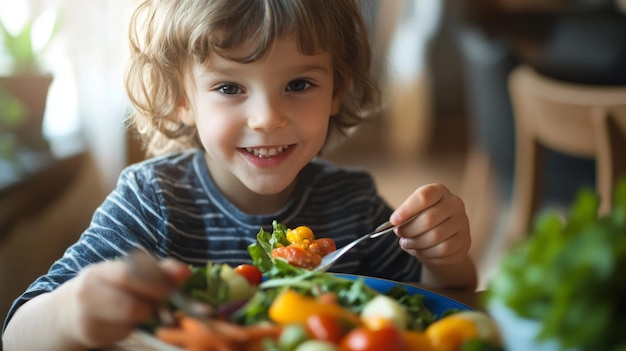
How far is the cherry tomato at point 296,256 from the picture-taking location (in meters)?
0.77

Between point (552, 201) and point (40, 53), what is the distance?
1.93m

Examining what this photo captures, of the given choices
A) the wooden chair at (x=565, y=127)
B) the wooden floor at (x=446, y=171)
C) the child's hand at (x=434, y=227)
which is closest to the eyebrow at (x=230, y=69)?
the child's hand at (x=434, y=227)

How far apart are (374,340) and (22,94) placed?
1598mm

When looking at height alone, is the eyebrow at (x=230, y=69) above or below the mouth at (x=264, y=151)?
above

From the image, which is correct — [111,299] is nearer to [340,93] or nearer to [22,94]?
[340,93]

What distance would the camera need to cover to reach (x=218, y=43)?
1.01 m

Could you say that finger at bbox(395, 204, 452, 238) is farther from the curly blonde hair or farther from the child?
the curly blonde hair

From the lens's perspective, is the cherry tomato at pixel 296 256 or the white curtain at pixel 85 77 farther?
the white curtain at pixel 85 77

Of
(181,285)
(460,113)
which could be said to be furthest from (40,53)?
(460,113)

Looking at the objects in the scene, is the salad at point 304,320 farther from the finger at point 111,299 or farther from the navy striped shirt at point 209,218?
the navy striped shirt at point 209,218

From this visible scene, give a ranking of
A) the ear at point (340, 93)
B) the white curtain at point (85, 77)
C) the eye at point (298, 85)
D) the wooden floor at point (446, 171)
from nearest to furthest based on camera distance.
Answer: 1. the eye at point (298, 85)
2. the ear at point (340, 93)
3. the white curtain at point (85, 77)
4. the wooden floor at point (446, 171)

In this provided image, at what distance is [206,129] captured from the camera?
1071mm

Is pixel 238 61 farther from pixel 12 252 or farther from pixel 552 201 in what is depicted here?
pixel 552 201

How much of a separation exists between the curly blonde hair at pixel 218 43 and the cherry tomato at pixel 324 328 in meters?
0.50
